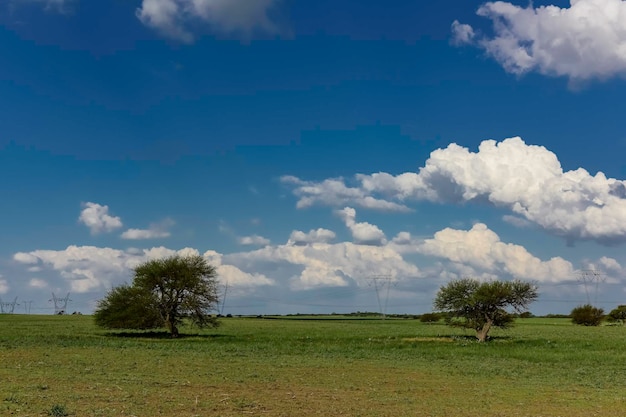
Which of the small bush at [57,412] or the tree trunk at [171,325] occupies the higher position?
the tree trunk at [171,325]

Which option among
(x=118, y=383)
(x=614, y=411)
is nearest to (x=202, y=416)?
(x=118, y=383)

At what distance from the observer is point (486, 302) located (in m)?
68.5

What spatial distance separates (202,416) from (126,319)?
188ft

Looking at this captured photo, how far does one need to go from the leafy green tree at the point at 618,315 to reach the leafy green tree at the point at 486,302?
11945cm

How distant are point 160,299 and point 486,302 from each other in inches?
1554

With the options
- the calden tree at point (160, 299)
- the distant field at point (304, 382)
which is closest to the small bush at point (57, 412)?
the distant field at point (304, 382)

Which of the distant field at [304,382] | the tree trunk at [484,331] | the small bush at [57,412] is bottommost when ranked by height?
the distant field at [304,382]

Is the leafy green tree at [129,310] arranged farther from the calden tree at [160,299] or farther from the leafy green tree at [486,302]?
the leafy green tree at [486,302]

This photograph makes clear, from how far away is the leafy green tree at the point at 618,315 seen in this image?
171m

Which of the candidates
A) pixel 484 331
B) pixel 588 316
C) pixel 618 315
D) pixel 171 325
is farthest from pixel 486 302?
pixel 618 315

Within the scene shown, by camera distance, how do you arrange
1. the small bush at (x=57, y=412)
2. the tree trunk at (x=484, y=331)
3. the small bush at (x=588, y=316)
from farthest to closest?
the small bush at (x=588, y=316), the tree trunk at (x=484, y=331), the small bush at (x=57, y=412)

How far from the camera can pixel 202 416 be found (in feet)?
64.0

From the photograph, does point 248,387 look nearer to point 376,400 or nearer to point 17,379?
point 376,400

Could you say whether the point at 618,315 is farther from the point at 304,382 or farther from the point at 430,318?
the point at 304,382
